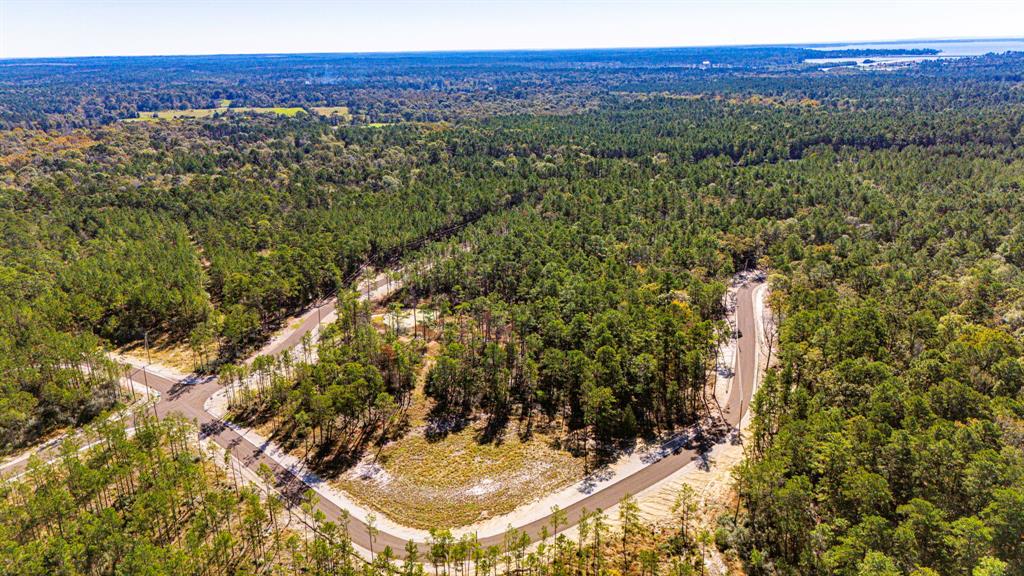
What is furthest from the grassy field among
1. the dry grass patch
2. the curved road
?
the dry grass patch

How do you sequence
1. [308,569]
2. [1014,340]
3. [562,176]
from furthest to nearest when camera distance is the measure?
[562,176] < [1014,340] < [308,569]

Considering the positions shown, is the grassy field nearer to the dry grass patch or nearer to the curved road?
the curved road

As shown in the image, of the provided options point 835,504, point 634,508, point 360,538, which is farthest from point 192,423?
point 835,504

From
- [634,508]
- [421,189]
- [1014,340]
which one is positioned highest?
[421,189]

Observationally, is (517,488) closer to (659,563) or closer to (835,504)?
(659,563)

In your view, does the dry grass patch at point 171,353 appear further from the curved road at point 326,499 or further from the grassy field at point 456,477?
the grassy field at point 456,477

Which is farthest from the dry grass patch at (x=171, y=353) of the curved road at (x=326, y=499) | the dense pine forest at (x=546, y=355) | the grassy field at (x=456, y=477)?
the grassy field at (x=456, y=477)
